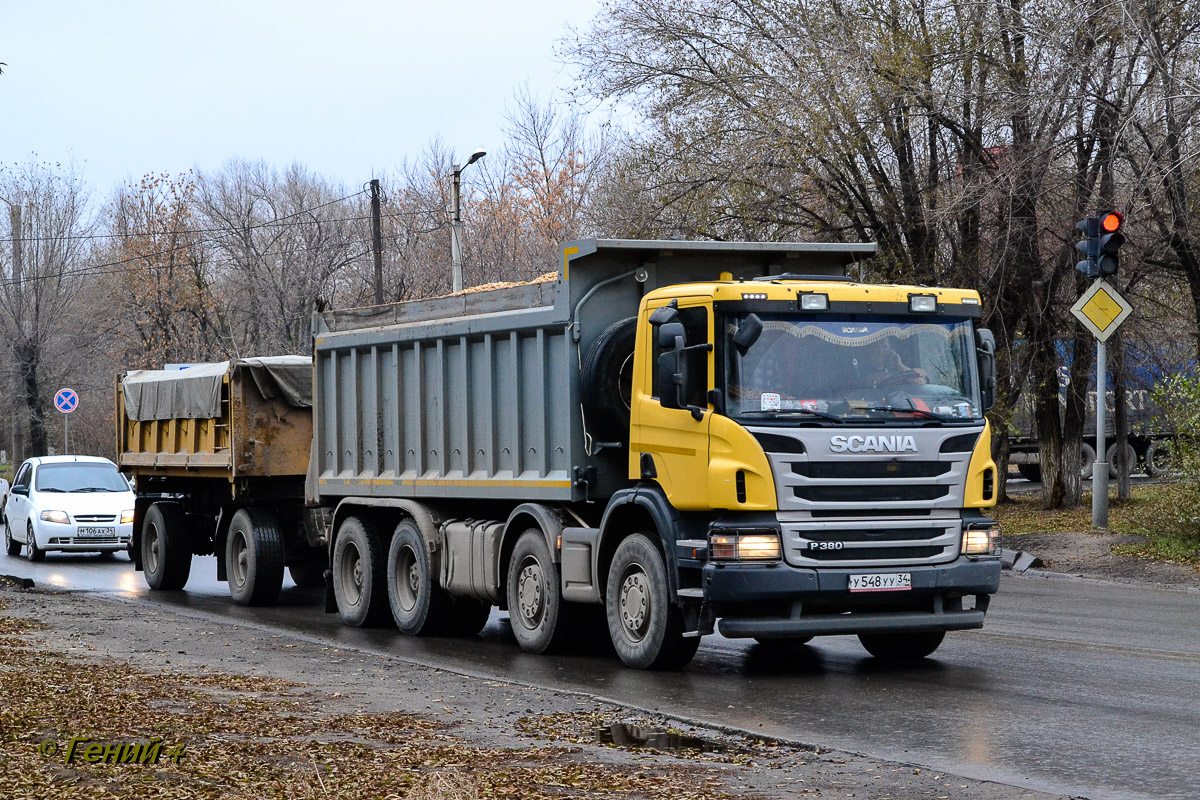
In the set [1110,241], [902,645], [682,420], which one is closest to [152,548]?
[682,420]

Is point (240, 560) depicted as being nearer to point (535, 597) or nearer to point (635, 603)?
point (535, 597)

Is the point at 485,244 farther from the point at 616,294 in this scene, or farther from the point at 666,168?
the point at 616,294

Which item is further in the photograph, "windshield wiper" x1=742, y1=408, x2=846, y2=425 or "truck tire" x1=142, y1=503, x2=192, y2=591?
"truck tire" x1=142, y1=503, x2=192, y2=591

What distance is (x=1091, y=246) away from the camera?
18.5 m

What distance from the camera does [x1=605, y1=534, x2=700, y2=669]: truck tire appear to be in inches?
413

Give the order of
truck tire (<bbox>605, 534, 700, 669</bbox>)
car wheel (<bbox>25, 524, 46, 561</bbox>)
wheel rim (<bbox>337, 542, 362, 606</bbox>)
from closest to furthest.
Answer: truck tire (<bbox>605, 534, 700, 669</bbox>)
wheel rim (<bbox>337, 542, 362, 606</bbox>)
car wheel (<bbox>25, 524, 46, 561</bbox>)

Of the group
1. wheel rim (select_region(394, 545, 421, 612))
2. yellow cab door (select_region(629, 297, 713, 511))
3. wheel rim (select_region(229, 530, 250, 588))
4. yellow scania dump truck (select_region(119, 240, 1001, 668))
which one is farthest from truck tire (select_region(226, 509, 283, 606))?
yellow cab door (select_region(629, 297, 713, 511))

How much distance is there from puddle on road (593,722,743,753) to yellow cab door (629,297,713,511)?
7.28 feet

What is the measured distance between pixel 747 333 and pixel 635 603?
2168 millimetres

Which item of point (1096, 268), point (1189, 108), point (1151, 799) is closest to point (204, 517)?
point (1096, 268)

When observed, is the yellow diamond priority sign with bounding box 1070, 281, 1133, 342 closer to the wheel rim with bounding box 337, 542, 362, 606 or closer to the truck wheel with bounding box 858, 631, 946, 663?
the truck wheel with bounding box 858, 631, 946, 663

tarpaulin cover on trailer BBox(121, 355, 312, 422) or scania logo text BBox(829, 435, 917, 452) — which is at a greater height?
tarpaulin cover on trailer BBox(121, 355, 312, 422)

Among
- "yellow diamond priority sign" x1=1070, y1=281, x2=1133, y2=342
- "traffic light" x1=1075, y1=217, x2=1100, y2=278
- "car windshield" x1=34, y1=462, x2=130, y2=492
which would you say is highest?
"traffic light" x1=1075, y1=217, x2=1100, y2=278

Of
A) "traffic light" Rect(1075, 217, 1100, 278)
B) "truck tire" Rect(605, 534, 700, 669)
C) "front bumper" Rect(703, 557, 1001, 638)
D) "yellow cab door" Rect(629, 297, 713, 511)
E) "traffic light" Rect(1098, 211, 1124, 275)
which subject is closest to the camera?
"front bumper" Rect(703, 557, 1001, 638)
